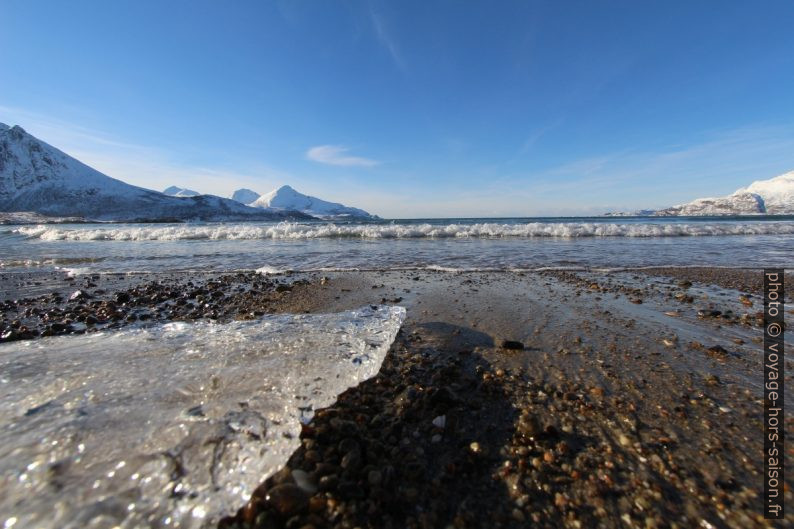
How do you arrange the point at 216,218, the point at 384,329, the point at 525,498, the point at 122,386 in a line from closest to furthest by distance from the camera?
the point at 525,498
the point at 122,386
the point at 384,329
the point at 216,218

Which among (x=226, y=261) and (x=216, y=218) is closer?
(x=226, y=261)

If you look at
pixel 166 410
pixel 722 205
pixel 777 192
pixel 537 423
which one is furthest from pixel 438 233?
pixel 777 192

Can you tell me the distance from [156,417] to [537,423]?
105 inches

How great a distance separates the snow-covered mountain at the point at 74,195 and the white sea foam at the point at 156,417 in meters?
95.6

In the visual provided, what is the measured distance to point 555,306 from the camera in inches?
223

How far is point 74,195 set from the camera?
98.2m

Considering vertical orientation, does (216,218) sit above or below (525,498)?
above

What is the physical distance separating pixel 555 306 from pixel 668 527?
432cm

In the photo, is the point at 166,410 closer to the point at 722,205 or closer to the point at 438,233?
the point at 438,233

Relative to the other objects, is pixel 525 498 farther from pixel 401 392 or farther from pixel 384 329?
pixel 384 329

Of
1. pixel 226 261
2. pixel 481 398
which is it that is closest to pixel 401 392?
pixel 481 398

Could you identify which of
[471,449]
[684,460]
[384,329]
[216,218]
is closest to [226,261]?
[384,329]

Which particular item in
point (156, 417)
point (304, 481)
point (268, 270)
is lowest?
point (304, 481)

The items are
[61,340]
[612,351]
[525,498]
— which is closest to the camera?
[525,498]
